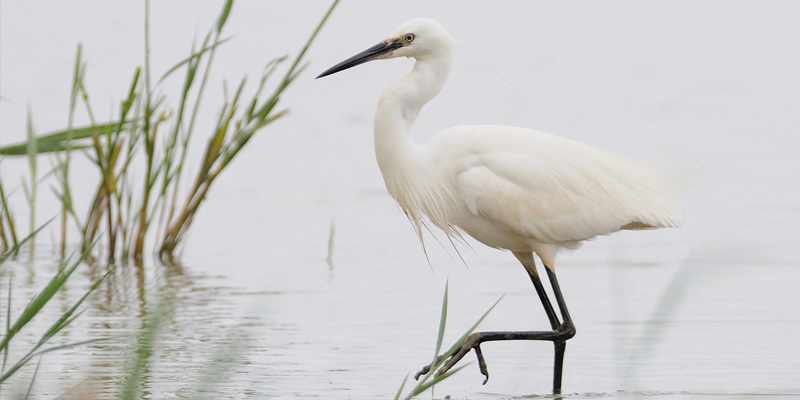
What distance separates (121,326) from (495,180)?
186cm

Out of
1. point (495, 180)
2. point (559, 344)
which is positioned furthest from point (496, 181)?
point (559, 344)

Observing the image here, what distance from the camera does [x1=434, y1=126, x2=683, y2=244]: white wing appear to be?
15.6 feet

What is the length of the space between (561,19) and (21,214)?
8.86 metres

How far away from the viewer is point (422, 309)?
5.91 metres

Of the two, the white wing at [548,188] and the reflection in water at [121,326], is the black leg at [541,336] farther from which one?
the reflection in water at [121,326]

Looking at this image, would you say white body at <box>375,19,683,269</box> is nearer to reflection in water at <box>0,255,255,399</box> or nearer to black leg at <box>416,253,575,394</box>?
black leg at <box>416,253,575,394</box>

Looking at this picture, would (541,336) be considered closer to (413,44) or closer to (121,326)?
(413,44)

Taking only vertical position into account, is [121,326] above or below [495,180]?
below

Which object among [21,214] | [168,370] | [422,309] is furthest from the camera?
[21,214]

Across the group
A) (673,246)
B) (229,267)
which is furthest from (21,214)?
(673,246)

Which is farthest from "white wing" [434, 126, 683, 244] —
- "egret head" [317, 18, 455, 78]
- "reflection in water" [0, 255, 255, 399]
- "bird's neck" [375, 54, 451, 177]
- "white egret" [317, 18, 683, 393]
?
"reflection in water" [0, 255, 255, 399]

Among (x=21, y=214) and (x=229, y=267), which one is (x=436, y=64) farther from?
(x=21, y=214)

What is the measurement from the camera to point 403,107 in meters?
4.77

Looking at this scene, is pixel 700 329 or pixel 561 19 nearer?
pixel 700 329
